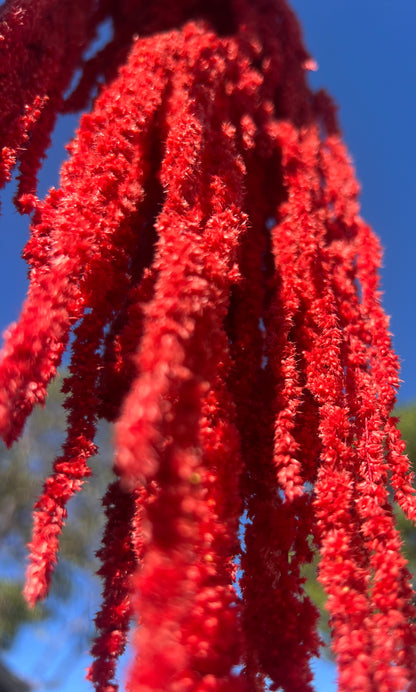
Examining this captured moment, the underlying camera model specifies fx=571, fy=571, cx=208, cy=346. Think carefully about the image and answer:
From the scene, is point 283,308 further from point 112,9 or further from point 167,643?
point 112,9

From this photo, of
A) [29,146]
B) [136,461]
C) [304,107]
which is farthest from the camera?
[304,107]

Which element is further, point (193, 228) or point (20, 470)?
point (20, 470)

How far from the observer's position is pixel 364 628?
2.87 feet

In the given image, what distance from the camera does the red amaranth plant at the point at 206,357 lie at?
2.60 ft

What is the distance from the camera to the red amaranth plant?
79cm

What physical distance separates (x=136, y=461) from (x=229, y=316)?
698 millimetres

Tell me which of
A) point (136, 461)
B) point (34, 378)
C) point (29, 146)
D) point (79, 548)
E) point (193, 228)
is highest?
point (79, 548)

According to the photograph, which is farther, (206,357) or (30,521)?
(30,521)

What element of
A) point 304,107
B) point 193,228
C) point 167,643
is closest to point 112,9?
point 304,107

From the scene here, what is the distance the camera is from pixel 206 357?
2.91 feet

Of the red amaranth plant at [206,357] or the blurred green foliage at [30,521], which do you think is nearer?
the red amaranth plant at [206,357]

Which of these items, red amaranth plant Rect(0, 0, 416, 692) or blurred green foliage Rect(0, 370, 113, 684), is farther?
blurred green foliage Rect(0, 370, 113, 684)

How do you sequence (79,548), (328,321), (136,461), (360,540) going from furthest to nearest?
(79,548) < (328,321) < (360,540) < (136,461)

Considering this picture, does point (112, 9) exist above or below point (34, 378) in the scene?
above
